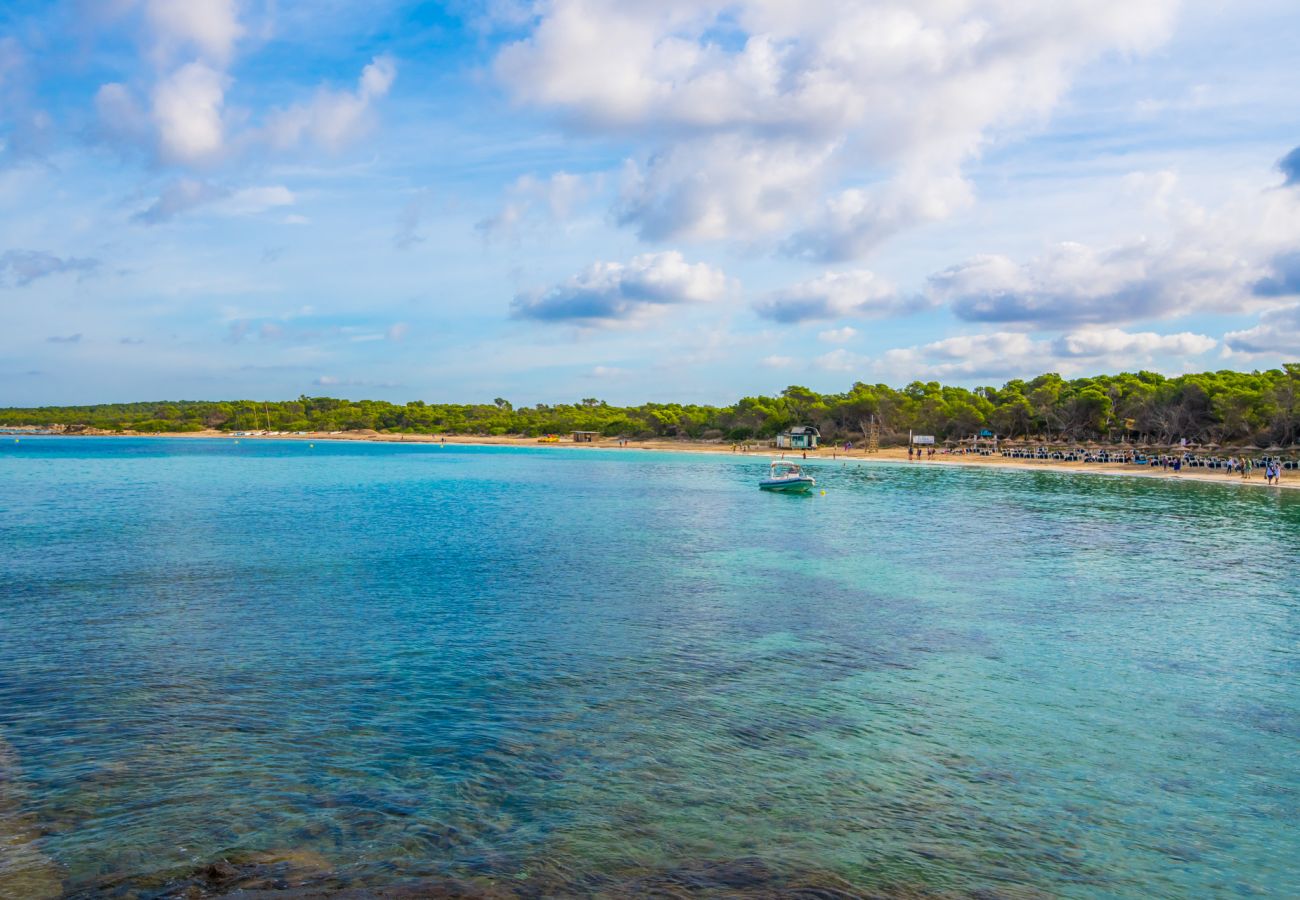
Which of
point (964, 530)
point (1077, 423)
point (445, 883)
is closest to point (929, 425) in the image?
point (1077, 423)

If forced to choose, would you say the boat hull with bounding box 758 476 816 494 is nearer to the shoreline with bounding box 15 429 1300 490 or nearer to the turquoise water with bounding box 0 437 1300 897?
the turquoise water with bounding box 0 437 1300 897

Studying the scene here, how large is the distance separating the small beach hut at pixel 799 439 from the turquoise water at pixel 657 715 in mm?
97065

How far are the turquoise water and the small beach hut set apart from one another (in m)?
97.1

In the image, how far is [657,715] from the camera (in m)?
14.7

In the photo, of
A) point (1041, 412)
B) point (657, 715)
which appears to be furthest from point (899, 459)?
point (657, 715)

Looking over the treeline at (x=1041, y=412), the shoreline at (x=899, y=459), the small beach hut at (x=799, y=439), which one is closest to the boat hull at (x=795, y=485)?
the shoreline at (x=899, y=459)

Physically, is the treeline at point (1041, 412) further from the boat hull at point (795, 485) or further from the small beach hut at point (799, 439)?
the boat hull at point (795, 485)

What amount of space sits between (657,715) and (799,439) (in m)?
122

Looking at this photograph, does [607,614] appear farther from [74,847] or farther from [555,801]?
[74,847]

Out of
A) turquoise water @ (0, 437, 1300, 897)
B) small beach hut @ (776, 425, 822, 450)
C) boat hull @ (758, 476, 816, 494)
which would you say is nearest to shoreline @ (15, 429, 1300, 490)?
small beach hut @ (776, 425, 822, 450)

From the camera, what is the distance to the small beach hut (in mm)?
132500

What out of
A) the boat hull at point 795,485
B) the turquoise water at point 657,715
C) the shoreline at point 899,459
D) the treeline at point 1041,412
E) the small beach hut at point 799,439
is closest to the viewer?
the turquoise water at point 657,715

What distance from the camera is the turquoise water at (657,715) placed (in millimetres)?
10016

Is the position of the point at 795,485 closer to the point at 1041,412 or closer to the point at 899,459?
the point at 899,459
